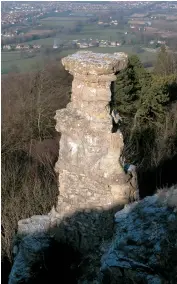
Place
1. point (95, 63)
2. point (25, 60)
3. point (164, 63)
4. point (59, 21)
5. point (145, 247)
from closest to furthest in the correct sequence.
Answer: point (145, 247), point (95, 63), point (25, 60), point (59, 21), point (164, 63)

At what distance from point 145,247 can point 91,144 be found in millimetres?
1994

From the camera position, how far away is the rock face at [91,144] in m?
5.05

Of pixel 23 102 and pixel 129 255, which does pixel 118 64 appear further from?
pixel 23 102

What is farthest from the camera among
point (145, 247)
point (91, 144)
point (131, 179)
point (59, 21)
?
point (59, 21)

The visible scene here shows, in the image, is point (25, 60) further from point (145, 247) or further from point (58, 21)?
point (145, 247)

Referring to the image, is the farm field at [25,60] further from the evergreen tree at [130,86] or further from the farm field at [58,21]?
the farm field at [58,21]

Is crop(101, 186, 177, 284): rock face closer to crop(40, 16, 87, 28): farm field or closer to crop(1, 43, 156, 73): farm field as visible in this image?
crop(1, 43, 156, 73): farm field

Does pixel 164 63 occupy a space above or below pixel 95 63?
below

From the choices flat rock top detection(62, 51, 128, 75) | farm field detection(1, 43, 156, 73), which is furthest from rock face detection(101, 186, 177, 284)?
farm field detection(1, 43, 156, 73)

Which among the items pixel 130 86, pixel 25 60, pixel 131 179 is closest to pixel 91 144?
pixel 131 179

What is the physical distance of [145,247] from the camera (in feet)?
12.2

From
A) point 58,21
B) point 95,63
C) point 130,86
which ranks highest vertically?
point 58,21

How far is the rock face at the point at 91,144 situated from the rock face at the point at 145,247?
100 centimetres

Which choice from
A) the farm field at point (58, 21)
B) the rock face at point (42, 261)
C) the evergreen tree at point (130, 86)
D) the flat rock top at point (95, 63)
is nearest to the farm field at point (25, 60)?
the evergreen tree at point (130, 86)
